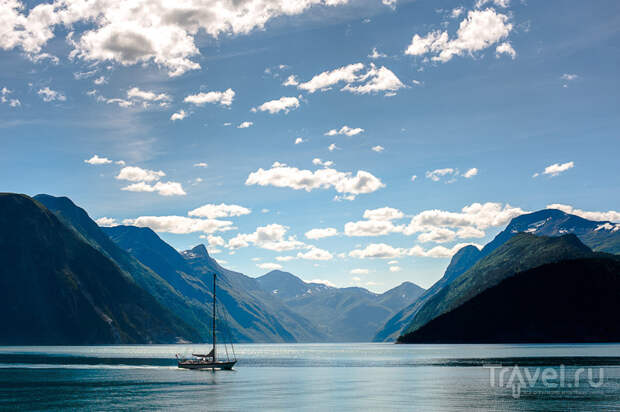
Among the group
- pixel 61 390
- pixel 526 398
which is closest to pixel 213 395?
pixel 61 390

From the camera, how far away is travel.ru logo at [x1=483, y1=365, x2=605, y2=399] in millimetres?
104562

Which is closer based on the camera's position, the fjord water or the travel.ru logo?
the fjord water

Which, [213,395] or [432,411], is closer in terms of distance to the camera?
[432,411]

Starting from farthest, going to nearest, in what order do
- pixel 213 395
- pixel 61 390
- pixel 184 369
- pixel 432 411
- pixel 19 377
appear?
pixel 184 369, pixel 19 377, pixel 61 390, pixel 213 395, pixel 432 411

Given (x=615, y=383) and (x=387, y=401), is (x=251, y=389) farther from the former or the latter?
(x=615, y=383)

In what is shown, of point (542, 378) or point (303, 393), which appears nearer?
point (303, 393)

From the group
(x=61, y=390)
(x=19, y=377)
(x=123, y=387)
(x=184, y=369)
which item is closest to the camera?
(x=61, y=390)

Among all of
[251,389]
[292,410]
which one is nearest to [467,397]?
[292,410]

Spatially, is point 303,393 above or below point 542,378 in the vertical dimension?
above

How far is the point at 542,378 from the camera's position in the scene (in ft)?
390

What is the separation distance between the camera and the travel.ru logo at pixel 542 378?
104562mm

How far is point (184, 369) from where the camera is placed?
178375 mm

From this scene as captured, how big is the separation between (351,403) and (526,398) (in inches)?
1010

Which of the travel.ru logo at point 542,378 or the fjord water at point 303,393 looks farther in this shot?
the travel.ru logo at point 542,378
